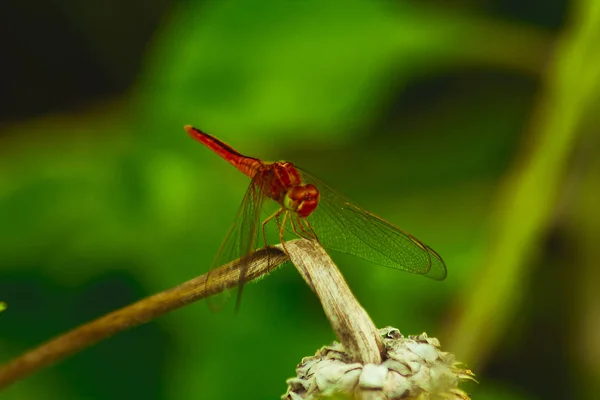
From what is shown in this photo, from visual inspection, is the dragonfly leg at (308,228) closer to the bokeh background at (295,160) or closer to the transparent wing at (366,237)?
the transparent wing at (366,237)

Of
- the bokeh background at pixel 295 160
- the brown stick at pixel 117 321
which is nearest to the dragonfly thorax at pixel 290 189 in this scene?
the brown stick at pixel 117 321

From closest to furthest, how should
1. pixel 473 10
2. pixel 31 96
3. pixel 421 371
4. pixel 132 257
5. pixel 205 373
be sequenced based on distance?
pixel 421 371 → pixel 205 373 → pixel 132 257 → pixel 473 10 → pixel 31 96

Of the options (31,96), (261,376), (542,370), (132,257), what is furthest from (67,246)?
(542,370)

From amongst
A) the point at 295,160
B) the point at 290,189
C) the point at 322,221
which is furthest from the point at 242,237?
the point at 295,160

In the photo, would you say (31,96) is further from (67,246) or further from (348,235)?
(348,235)

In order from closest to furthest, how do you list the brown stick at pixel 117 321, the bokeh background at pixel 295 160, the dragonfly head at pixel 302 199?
the brown stick at pixel 117 321 → the dragonfly head at pixel 302 199 → the bokeh background at pixel 295 160
